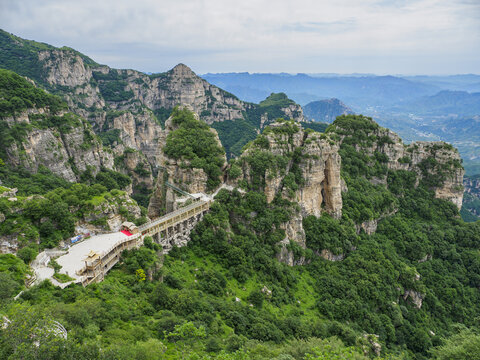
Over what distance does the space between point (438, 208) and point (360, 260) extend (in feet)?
103

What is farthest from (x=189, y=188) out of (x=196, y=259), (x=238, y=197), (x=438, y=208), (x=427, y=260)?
(x=438, y=208)

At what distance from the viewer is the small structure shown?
36.7 meters

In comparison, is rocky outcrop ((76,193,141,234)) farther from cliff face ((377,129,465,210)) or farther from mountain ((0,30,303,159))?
mountain ((0,30,303,159))

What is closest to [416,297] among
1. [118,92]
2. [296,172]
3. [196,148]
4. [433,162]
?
[296,172]

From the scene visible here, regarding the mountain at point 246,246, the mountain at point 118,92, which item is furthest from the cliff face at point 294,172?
the mountain at point 118,92

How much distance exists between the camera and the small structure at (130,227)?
120 ft

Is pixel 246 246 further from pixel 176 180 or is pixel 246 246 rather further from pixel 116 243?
pixel 116 243

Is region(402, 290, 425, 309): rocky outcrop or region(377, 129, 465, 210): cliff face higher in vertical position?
region(377, 129, 465, 210): cliff face

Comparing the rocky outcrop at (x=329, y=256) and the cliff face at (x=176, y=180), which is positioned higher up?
the cliff face at (x=176, y=180)

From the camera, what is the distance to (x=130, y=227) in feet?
120

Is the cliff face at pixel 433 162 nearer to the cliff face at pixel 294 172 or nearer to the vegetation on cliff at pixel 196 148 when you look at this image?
the cliff face at pixel 294 172

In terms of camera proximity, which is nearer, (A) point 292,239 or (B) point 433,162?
(A) point 292,239

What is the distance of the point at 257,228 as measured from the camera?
156 ft

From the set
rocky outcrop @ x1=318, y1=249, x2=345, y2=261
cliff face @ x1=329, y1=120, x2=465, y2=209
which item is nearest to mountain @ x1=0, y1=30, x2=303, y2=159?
cliff face @ x1=329, y1=120, x2=465, y2=209
